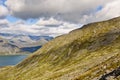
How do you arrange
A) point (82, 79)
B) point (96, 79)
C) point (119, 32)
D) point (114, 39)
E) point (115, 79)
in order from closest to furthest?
point (115, 79), point (96, 79), point (82, 79), point (114, 39), point (119, 32)

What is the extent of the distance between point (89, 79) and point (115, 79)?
16089 millimetres

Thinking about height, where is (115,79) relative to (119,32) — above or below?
below

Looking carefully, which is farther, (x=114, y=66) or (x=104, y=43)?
(x=104, y=43)

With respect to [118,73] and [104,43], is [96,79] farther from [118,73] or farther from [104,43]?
[104,43]

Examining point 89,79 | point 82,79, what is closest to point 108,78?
point 89,79

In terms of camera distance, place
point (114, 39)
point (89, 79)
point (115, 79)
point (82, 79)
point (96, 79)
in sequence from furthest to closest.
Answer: point (114, 39) → point (82, 79) → point (89, 79) → point (96, 79) → point (115, 79)

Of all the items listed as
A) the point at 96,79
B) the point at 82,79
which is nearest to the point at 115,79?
the point at 96,79

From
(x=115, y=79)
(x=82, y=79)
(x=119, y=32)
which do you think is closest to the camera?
(x=115, y=79)

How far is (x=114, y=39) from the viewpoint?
608ft

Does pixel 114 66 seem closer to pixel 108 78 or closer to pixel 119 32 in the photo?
pixel 108 78

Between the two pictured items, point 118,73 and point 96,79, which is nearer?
point 118,73

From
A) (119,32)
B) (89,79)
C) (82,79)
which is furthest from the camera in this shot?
(119,32)

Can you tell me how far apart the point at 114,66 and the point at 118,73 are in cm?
1327

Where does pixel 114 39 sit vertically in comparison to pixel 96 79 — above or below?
above
